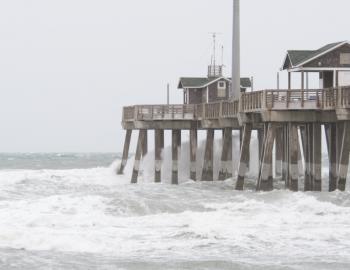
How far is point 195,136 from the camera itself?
46.4 metres

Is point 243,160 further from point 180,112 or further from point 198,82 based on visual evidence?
point 198,82

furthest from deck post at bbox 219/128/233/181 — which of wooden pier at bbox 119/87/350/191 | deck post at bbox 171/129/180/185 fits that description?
deck post at bbox 171/129/180/185

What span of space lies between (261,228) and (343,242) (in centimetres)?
280

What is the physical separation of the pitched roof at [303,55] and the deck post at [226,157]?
434cm

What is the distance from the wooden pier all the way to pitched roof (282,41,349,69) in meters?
2.65

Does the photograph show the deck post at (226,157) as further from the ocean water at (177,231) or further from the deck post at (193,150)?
the ocean water at (177,231)

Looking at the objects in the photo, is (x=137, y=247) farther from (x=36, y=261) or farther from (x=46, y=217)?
(x=46, y=217)

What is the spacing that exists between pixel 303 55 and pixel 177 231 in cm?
1804

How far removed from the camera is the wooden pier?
31.3 m

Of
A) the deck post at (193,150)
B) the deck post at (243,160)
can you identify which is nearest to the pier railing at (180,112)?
the deck post at (193,150)

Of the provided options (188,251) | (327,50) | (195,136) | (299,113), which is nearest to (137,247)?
(188,251)

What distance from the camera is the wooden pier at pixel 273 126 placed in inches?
1232

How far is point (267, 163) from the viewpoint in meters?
32.7

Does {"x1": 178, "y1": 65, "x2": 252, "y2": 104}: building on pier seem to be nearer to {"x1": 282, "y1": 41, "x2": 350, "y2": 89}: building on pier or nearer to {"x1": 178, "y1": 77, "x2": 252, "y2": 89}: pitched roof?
Answer: {"x1": 178, "y1": 77, "x2": 252, "y2": 89}: pitched roof
